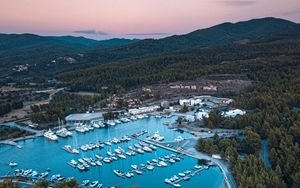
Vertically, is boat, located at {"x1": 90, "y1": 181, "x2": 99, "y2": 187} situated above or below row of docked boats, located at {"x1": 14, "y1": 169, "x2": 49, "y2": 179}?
above

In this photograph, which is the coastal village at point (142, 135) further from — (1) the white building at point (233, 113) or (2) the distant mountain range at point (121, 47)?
(2) the distant mountain range at point (121, 47)

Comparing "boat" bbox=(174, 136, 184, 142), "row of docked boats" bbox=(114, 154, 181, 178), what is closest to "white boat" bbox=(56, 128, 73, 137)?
"boat" bbox=(174, 136, 184, 142)

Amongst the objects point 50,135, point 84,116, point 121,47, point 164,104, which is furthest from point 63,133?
point 121,47

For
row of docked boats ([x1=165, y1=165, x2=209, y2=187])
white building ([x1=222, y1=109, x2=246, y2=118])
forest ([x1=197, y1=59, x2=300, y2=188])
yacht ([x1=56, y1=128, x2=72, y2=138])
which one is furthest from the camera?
white building ([x1=222, y1=109, x2=246, y2=118])

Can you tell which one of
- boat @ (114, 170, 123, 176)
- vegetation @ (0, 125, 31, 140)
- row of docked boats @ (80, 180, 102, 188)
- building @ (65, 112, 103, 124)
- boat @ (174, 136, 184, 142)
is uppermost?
boat @ (174, 136, 184, 142)

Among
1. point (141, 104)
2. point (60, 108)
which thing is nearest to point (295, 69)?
point (141, 104)

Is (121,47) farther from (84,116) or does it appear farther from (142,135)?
(142,135)

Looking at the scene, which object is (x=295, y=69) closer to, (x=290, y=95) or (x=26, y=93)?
(x=290, y=95)

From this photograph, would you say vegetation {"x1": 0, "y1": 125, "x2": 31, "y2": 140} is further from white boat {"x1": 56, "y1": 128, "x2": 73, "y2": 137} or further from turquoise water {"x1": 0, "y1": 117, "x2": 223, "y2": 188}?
white boat {"x1": 56, "y1": 128, "x2": 73, "y2": 137}
